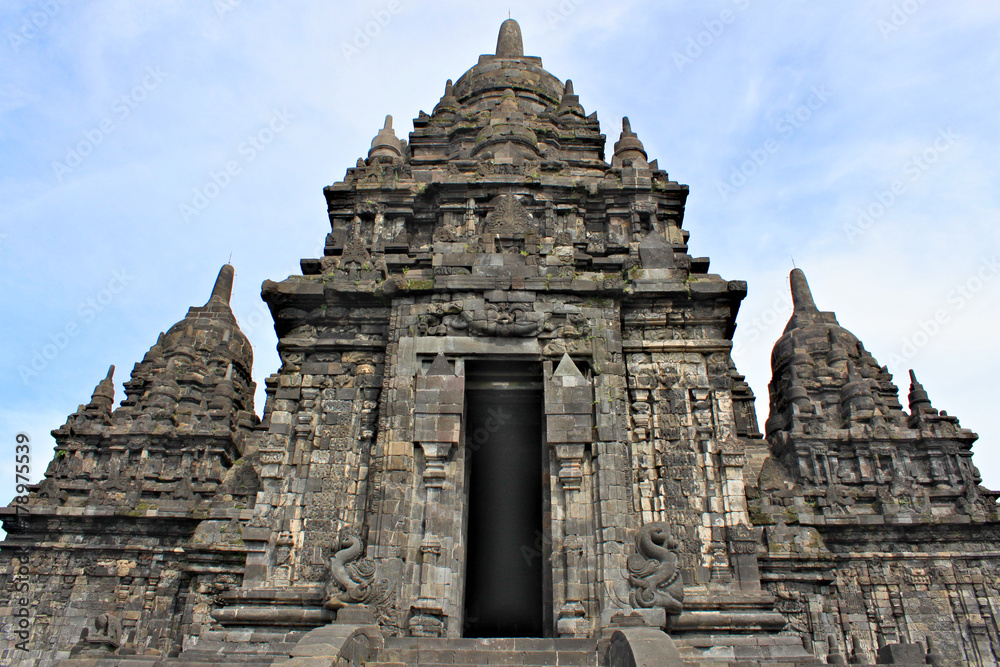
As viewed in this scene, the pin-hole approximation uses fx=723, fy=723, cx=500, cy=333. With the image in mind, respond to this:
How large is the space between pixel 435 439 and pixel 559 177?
8.54 meters

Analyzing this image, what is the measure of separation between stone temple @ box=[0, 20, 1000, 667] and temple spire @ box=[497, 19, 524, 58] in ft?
2.69

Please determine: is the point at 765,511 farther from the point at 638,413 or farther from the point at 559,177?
the point at 559,177

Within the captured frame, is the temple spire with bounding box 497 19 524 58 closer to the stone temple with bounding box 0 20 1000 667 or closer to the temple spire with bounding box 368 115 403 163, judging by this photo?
the stone temple with bounding box 0 20 1000 667

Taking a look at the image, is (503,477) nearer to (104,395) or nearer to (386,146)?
(386,146)

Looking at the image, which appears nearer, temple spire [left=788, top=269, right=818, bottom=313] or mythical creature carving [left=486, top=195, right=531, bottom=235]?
mythical creature carving [left=486, top=195, right=531, bottom=235]

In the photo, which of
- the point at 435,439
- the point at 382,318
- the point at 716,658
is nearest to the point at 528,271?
the point at 382,318

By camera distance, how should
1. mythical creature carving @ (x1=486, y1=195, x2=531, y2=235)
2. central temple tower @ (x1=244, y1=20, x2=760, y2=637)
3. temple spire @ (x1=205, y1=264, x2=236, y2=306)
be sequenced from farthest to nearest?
temple spire @ (x1=205, y1=264, x2=236, y2=306) → mythical creature carving @ (x1=486, y1=195, x2=531, y2=235) → central temple tower @ (x1=244, y1=20, x2=760, y2=637)

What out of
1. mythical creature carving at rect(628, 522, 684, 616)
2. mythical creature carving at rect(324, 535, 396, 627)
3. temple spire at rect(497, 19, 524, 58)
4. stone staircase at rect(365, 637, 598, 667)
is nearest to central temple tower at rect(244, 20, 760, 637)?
mythical creature carving at rect(324, 535, 396, 627)

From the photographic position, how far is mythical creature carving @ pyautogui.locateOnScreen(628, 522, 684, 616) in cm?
1090

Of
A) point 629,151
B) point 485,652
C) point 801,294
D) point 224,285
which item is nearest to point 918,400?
point 801,294

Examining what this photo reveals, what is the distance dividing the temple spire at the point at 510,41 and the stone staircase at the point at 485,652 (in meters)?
21.9

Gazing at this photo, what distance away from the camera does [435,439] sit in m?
12.3

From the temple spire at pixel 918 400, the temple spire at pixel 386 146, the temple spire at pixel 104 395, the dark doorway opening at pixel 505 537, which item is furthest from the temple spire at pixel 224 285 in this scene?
the temple spire at pixel 918 400

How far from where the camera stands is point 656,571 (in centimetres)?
1112
